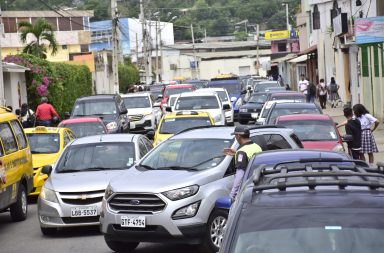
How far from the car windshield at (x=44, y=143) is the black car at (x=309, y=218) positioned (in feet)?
47.7

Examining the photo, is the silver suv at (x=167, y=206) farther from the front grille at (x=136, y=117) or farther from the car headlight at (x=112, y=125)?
the front grille at (x=136, y=117)

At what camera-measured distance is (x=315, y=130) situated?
1841 centimetres

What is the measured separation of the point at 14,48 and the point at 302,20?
3206 cm

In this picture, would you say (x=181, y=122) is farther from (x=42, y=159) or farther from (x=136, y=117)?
(x=136, y=117)

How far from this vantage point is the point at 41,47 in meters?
49.4

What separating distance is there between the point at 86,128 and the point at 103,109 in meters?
5.68

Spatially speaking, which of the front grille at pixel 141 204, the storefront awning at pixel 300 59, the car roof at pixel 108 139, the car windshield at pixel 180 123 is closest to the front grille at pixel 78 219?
the car roof at pixel 108 139

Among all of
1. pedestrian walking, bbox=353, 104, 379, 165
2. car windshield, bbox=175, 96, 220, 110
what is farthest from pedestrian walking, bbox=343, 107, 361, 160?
car windshield, bbox=175, 96, 220, 110

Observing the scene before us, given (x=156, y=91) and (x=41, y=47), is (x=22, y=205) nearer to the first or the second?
(x=41, y=47)

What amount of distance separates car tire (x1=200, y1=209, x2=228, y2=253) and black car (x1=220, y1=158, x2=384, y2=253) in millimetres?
5601

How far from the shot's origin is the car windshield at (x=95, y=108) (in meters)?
30.7

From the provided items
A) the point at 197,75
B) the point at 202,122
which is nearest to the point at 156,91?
the point at 202,122

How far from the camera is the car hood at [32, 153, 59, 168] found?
18766 mm

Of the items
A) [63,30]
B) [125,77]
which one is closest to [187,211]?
[125,77]
